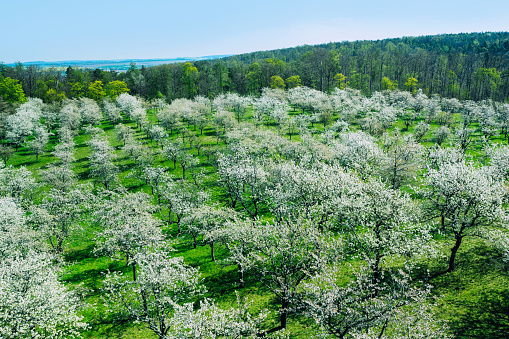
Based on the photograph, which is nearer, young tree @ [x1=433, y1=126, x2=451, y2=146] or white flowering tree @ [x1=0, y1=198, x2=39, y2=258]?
white flowering tree @ [x1=0, y1=198, x2=39, y2=258]

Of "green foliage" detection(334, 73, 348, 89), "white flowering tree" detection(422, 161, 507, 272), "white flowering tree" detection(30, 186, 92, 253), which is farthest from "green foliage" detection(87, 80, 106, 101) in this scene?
"white flowering tree" detection(422, 161, 507, 272)

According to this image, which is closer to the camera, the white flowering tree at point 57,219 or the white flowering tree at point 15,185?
the white flowering tree at point 57,219

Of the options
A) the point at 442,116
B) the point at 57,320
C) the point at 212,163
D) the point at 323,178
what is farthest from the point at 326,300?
the point at 442,116

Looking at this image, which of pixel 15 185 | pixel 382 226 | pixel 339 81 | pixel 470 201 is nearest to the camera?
pixel 382 226

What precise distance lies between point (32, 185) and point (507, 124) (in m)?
120

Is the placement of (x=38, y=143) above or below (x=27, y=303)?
above

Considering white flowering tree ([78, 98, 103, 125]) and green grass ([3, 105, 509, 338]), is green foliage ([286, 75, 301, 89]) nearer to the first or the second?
white flowering tree ([78, 98, 103, 125])

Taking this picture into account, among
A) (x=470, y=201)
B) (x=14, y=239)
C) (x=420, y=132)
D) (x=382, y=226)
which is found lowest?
(x=14, y=239)

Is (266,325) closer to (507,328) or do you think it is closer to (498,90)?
(507,328)

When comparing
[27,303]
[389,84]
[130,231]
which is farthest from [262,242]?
[389,84]

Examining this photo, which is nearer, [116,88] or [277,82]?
[116,88]

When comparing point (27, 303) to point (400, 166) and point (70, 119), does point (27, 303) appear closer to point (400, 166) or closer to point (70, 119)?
point (400, 166)

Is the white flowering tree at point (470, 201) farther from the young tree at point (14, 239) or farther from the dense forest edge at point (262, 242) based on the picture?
the young tree at point (14, 239)

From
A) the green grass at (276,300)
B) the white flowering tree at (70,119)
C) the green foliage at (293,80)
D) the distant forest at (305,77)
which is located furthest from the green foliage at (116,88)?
the green grass at (276,300)
